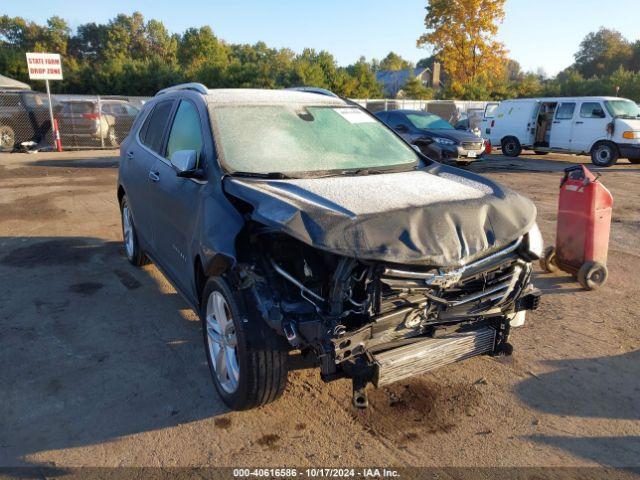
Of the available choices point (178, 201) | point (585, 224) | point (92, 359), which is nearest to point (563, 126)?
point (585, 224)

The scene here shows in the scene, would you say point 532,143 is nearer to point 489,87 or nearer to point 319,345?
point 319,345

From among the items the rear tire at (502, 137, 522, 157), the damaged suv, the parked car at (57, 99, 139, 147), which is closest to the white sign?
the parked car at (57, 99, 139, 147)

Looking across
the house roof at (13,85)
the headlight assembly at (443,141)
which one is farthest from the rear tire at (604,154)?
the house roof at (13,85)

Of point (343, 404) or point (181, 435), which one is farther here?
point (343, 404)

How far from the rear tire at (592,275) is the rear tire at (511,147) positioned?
14.0 m

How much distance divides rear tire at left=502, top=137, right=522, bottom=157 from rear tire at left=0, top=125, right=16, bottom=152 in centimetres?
1759

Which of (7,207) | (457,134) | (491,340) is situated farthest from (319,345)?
(457,134)

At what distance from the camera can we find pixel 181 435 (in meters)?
2.99

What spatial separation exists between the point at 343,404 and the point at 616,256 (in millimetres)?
4751

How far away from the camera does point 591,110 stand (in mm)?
15641

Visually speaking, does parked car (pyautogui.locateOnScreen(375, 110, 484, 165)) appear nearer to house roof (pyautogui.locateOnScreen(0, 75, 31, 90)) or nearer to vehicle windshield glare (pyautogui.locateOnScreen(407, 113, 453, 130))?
vehicle windshield glare (pyautogui.locateOnScreen(407, 113, 453, 130))

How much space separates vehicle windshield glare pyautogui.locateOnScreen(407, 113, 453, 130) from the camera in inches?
597

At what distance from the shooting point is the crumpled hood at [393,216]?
2.59 meters

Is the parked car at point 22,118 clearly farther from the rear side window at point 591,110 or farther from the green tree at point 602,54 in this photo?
the green tree at point 602,54
